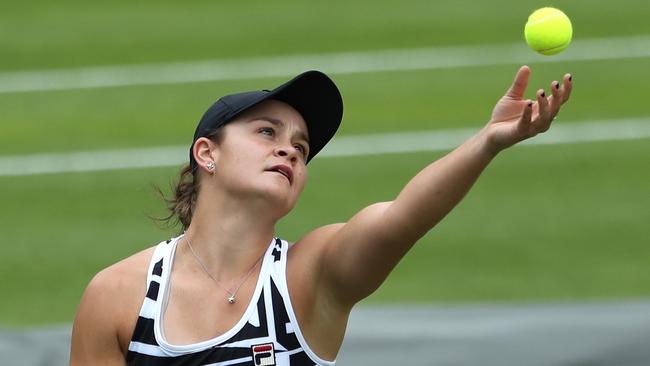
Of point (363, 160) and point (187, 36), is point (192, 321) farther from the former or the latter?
point (187, 36)

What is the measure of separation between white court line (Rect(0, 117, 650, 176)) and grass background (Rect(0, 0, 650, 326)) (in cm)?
11

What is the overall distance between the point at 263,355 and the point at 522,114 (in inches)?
43.3

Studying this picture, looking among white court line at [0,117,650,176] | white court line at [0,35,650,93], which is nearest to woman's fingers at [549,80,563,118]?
white court line at [0,117,650,176]

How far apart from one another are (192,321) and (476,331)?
1770 mm

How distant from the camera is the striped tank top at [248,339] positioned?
400 centimetres

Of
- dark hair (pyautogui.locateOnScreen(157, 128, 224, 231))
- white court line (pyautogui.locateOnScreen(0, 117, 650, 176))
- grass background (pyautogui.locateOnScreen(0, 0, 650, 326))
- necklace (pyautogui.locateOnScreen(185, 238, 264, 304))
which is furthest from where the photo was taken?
white court line (pyautogui.locateOnScreen(0, 117, 650, 176))

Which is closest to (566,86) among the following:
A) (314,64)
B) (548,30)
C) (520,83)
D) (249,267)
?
(520,83)

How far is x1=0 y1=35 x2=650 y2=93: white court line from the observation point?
11.5 meters

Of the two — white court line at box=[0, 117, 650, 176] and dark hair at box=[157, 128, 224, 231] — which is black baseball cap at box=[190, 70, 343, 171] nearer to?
dark hair at box=[157, 128, 224, 231]

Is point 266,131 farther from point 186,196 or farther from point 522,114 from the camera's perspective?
point 522,114

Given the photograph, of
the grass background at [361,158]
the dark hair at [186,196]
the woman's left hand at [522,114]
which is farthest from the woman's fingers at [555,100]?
the grass background at [361,158]

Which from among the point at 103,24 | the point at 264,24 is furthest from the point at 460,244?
the point at 103,24

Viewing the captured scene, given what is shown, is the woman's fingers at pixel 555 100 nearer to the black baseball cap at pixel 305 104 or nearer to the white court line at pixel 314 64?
the black baseball cap at pixel 305 104

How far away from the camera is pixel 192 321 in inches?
161
